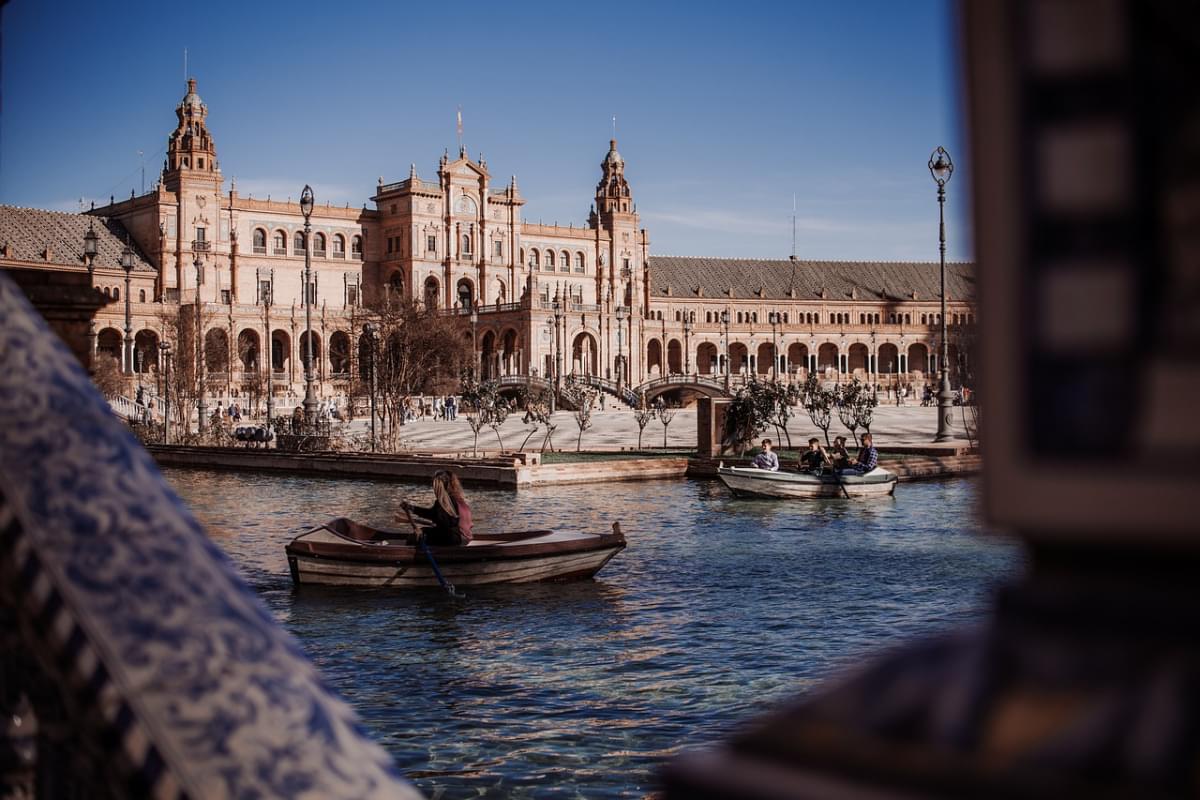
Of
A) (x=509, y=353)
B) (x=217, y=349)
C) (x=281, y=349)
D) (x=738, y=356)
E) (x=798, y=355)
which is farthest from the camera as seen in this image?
(x=798, y=355)

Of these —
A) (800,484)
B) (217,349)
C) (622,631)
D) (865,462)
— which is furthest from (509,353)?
(622,631)

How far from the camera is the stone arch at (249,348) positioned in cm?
7469

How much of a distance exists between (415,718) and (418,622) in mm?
3353

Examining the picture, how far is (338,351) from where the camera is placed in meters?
77.8

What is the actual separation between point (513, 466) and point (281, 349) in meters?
56.2

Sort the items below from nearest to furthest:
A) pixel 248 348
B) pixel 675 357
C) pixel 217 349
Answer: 1. pixel 217 349
2. pixel 248 348
3. pixel 675 357

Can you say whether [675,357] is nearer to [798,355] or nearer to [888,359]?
[798,355]

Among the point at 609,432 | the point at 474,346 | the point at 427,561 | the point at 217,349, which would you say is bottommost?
the point at 427,561

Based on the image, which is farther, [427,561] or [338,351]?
[338,351]

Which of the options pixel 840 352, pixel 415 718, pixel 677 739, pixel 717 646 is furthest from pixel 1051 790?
pixel 840 352

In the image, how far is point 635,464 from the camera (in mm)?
28156

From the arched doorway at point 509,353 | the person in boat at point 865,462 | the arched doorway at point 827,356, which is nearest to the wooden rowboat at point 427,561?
the person in boat at point 865,462

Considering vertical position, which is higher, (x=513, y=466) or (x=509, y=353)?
(x=509, y=353)

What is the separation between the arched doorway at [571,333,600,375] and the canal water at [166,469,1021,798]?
59.7m
